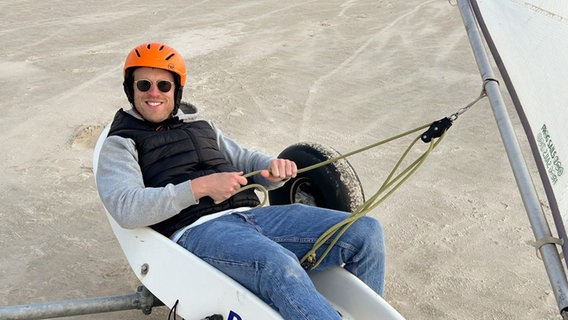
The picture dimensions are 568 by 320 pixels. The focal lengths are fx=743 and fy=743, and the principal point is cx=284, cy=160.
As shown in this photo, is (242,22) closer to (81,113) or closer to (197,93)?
(197,93)

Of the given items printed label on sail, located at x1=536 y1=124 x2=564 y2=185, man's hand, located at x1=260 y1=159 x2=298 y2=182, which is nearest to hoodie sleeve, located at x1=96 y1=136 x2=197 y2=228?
man's hand, located at x1=260 y1=159 x2=298 y2=182

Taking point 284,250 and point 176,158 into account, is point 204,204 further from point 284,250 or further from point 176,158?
point 284,250

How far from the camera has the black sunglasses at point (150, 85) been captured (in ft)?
10.7

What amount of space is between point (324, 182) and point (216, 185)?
1.03 metres

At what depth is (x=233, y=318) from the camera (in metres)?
2.74

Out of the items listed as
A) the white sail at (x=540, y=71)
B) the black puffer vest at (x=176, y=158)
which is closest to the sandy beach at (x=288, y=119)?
the black puffer vest at (x=176, y=158)

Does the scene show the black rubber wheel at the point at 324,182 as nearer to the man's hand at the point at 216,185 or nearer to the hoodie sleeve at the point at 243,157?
the hoodie sleeve at the point at 243,157

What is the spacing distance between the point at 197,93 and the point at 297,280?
4.43 metres

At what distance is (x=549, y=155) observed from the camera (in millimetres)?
2137

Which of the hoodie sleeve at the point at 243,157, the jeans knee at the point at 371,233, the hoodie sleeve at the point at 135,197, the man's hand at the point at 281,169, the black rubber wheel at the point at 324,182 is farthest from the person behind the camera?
the black rubber wheel at the point at 324,182

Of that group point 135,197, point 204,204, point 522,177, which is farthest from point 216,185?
point 522,177

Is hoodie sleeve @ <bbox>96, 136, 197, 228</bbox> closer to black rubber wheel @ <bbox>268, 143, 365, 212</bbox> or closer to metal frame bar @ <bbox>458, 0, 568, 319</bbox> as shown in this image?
black rubber wheel @ <bbox>268, 143, 365, 212</bbox>

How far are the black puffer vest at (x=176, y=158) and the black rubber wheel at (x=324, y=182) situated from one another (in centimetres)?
59

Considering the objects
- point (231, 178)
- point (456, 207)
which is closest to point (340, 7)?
point (456, 207)
